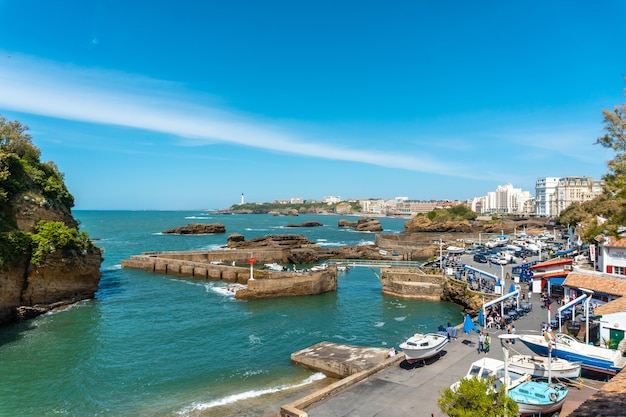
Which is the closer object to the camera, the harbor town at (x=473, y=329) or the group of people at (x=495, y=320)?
the harbor town at (x=473, y=329)

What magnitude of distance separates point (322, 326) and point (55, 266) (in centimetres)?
2220

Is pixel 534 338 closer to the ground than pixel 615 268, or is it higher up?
closer to the ground

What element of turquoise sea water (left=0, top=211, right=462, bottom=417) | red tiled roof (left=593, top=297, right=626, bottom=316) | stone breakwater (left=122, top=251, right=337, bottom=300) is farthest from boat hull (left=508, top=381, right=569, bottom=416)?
stone breakwater (left=122, top=251, right=337, bottom=300)

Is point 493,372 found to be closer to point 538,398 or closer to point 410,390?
point 538,398

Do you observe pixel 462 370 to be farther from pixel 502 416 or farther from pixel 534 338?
pixel 502 416

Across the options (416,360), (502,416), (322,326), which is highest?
(502,416)

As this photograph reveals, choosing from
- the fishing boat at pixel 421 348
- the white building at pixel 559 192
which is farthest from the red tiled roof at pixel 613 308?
the white building at pixel 559 192

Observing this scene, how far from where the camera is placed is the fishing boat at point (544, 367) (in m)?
15.9

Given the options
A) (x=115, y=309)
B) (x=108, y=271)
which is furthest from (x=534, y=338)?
(x=108, y=271)

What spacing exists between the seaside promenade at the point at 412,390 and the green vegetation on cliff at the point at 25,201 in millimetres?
26108

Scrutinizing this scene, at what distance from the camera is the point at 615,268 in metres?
27.4

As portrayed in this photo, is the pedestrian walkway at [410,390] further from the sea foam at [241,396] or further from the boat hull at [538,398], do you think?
the sea foam at [241,396]

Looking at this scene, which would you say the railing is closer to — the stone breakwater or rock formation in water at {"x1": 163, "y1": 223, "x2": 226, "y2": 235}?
the stone breakwater

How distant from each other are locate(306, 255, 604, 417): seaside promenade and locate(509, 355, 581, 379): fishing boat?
2.13ft
